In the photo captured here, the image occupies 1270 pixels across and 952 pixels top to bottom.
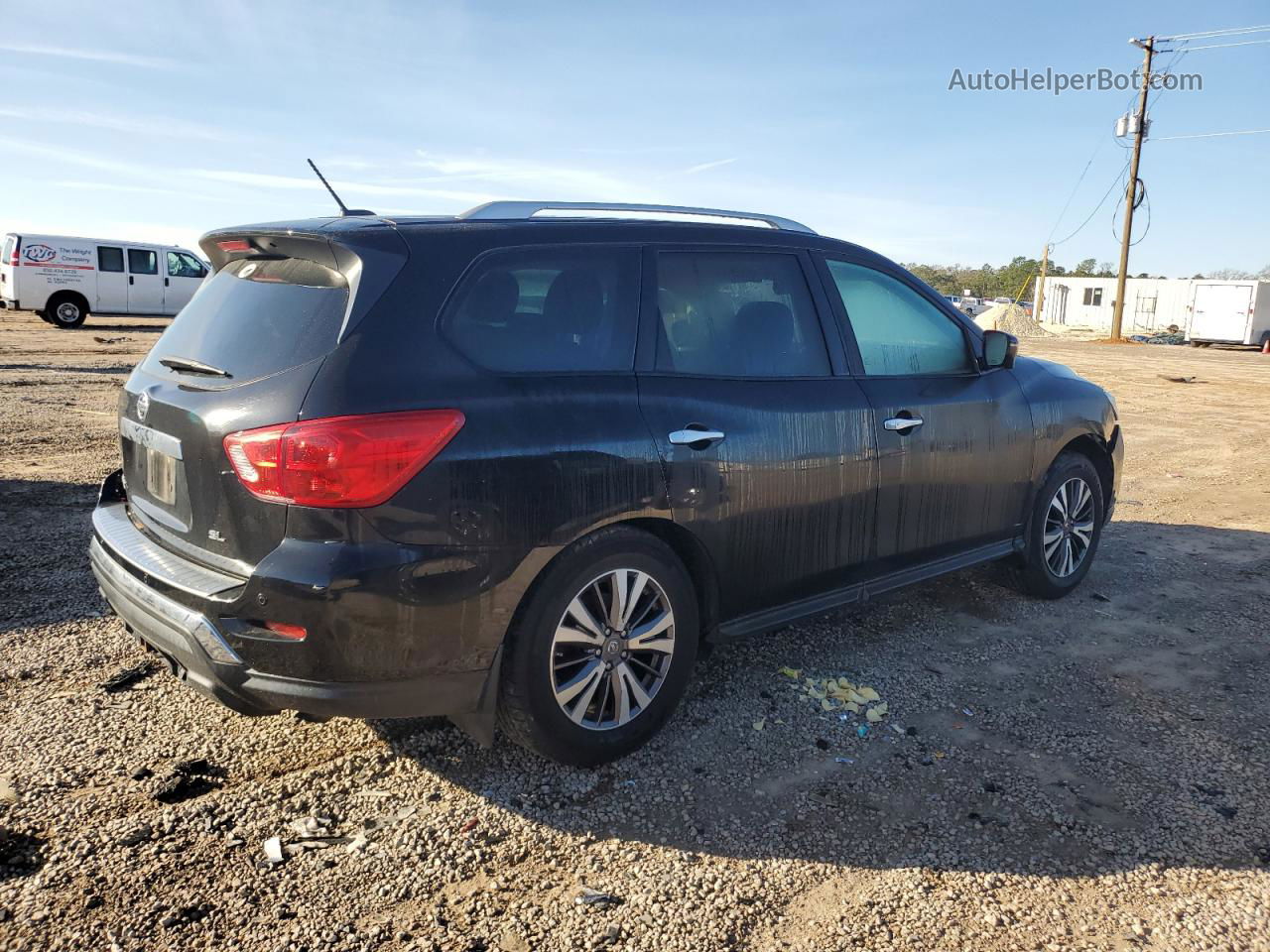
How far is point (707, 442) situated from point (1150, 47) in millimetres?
44247

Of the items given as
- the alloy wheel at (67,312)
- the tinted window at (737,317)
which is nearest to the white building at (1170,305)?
the alloy wheel at (67,312)

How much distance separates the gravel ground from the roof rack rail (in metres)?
1.86

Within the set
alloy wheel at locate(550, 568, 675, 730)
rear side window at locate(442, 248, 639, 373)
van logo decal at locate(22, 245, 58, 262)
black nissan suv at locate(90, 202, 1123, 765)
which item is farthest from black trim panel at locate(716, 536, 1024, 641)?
van logo decal at locate(22, 245, 58, 262)

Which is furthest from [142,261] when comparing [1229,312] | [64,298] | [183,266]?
[1229,312]

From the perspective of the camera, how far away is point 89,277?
79.0 ft

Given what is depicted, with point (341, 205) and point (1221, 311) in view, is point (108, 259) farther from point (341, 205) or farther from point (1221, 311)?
point (1221, 311)

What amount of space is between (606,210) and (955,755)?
2357 mm

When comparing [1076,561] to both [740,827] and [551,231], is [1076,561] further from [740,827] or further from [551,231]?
[551,231]

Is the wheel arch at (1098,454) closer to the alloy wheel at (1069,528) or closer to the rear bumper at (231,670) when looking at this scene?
the alloy wheel at (1069,528)

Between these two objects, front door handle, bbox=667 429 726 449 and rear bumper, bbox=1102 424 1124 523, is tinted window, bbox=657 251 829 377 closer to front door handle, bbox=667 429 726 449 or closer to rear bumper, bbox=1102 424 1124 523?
front door handle, bbox=667 429 726 449

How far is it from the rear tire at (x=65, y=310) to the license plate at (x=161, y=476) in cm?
2425

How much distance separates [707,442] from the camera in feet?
11.5

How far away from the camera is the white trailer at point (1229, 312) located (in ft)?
122

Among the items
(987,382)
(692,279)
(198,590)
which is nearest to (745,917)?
(198,590)
